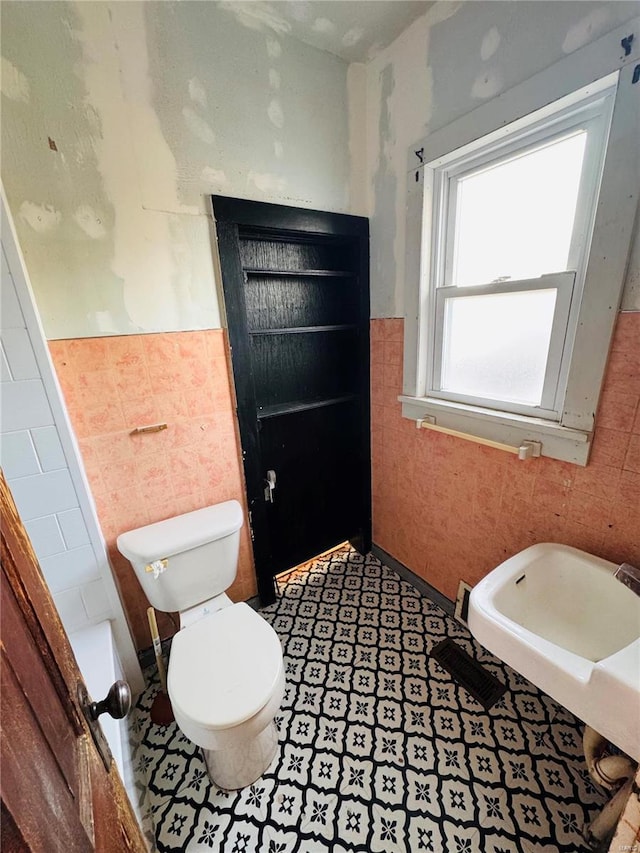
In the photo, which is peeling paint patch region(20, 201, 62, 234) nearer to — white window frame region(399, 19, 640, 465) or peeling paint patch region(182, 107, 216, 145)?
peeling paint patch region(182, 107, 216, 145)

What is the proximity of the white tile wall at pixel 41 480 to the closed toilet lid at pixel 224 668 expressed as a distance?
378mm

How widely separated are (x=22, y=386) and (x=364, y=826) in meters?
1.67

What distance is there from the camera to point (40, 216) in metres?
1.04

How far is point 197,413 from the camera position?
1.44 m

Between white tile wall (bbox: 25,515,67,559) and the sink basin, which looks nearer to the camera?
the sink basin

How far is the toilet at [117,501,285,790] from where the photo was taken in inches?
39.3

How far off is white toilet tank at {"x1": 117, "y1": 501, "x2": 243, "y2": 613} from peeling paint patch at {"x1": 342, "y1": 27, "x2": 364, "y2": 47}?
6.31 feet

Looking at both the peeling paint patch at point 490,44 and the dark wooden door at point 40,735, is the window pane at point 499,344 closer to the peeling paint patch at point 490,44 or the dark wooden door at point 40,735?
the peeling paint patch at point 490,44

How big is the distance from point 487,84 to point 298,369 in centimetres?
124

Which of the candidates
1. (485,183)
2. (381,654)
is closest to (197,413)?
(381,654)

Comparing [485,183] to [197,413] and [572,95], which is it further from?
[197,413]

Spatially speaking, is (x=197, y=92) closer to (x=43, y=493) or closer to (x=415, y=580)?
(x=43, y=493)

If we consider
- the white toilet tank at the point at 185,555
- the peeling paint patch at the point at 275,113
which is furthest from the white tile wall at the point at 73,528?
the peeling paint patch at the point at 275,113

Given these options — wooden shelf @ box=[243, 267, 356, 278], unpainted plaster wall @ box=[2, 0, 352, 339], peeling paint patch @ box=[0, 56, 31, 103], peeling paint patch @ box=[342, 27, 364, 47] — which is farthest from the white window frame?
peeling paint patch @ box=[0, 56, 31, 103]
